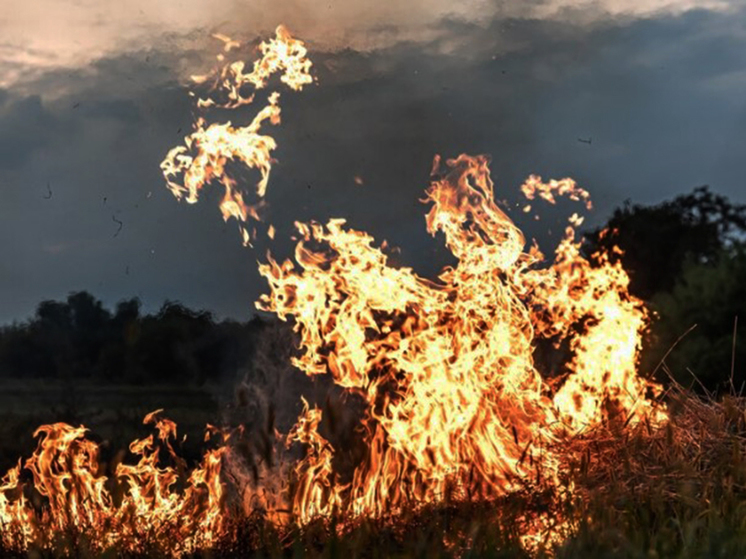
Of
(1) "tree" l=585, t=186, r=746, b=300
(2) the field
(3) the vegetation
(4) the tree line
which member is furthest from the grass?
(1) "tree" l=585, t=186, r=746, b=300

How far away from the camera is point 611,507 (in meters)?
9.22

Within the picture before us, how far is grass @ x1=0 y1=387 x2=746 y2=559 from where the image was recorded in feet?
30.2

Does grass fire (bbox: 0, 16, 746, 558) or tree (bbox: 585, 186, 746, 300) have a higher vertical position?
tree (bbox: 585, 186, 746, 300)

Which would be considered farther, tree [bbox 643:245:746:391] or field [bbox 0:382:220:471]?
field [bbox 0:382:220:471]

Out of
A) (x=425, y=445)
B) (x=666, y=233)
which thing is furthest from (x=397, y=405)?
(x=666, y=233)

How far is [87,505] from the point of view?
11820 millimetres

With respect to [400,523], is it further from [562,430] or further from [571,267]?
[571,267]

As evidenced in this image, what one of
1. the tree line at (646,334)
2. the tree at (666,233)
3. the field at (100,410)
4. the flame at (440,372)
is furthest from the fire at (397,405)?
the tree at (666,233)

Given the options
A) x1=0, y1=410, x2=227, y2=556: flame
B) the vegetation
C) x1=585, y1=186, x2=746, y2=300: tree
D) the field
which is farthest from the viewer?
x1=585, y1=186, x2=746, y2=300: tree

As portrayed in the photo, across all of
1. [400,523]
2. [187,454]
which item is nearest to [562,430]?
[400,523]

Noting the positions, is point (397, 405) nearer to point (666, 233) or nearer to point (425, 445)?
point (425, 445)

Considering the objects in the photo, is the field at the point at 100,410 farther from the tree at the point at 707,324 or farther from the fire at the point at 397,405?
the fire at the point at 397,405

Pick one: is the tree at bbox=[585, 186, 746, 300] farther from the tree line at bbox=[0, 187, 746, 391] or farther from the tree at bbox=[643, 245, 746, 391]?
the tree at bbox=[643, 245, 746, 391]

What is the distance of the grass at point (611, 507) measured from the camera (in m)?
9.20
